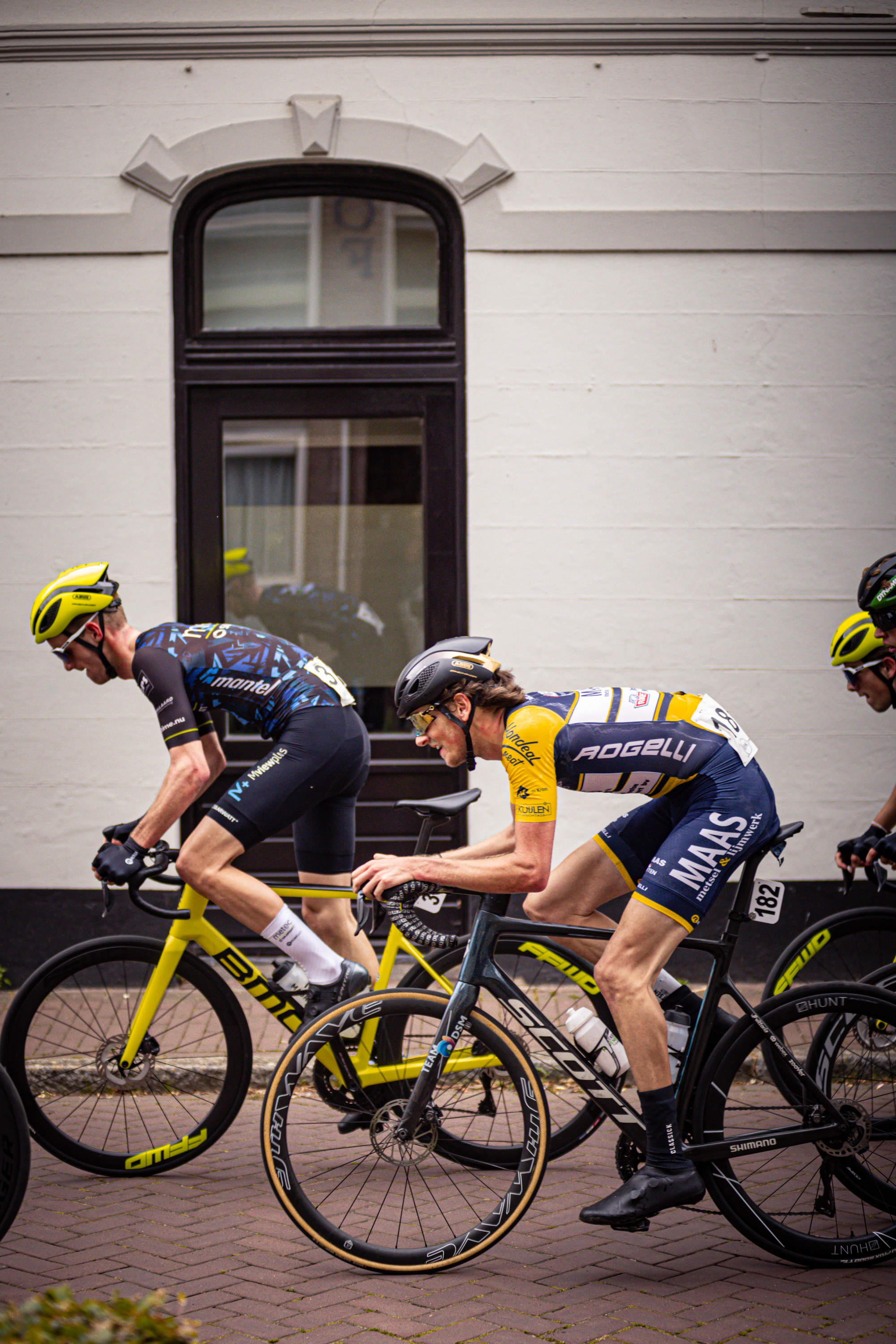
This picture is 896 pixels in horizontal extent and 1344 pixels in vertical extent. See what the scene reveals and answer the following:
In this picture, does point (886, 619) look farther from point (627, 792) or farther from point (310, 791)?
point (310, 791)

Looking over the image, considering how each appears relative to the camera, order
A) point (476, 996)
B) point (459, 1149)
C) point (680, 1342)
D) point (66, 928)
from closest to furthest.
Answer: point (680, 1342) → point (476, 996) → point (459, 1149) → point (66, 928)

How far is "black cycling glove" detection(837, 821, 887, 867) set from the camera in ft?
15.7

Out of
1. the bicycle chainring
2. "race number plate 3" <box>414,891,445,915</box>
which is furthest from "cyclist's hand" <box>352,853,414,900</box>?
the bicycle chainring

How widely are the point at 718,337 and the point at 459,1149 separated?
Result: 199 inches

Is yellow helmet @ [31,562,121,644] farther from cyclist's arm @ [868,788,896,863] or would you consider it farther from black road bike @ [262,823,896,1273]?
cyclist's arm @ [868,788,896,863]

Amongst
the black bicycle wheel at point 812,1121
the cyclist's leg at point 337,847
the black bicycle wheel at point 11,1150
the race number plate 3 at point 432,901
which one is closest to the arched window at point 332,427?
the cyclist's leg at point 337,847

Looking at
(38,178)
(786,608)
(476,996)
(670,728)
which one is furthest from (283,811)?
(38,178)

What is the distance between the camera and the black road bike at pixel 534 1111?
143 inches

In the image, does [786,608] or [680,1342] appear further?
[786,608]

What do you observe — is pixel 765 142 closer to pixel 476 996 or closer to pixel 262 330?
pixel 262 330

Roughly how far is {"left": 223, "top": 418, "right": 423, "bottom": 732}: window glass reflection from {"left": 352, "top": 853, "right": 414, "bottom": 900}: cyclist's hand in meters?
4.22

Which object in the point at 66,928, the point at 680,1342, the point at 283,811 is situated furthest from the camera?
the point at 66,928

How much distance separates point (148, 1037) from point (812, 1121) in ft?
7.22

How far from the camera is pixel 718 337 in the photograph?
7562 mm
